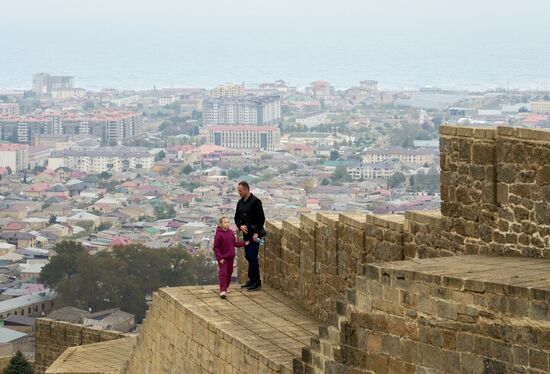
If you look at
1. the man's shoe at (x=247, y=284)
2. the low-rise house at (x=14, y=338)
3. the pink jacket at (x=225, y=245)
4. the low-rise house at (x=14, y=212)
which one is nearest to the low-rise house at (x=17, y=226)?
the low-rise house at (x=14, y=212)

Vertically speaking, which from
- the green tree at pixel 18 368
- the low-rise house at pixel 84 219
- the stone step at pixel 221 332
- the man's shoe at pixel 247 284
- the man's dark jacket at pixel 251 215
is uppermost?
the man's dark jacket at pixel 251 215

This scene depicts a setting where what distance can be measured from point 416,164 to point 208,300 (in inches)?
5013

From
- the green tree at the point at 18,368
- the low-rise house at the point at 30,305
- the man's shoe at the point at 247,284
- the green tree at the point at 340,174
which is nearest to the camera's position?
the man's shoe at the point at 247,284

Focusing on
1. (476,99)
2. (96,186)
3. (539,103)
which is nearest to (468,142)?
(96,186)

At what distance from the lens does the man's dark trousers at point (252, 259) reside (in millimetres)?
11523

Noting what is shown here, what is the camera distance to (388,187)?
126 m

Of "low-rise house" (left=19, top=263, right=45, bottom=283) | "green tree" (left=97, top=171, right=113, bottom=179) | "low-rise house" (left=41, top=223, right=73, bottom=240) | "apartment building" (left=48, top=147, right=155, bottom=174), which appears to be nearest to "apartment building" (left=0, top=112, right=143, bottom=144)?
"apartment building" (left=48, top=147, right=155, bottom=174)

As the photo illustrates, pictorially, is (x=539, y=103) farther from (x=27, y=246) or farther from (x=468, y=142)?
(x=468, y=142)

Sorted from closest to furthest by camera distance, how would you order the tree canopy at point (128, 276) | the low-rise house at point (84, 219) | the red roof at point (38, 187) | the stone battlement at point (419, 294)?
the stone battlement at point (419, 294)
the tree canopy at point (128, 276)
the low-rise house at point (84, 219)
the red roof at point (38, 187)

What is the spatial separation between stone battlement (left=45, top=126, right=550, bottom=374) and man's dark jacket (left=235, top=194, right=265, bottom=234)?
25 centimetres

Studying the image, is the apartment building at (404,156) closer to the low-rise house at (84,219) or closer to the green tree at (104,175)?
the green tree at (104,175)

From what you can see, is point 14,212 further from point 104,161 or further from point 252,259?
point 252,259

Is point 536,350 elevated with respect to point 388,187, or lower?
elevated

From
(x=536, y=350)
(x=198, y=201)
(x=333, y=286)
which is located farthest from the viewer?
(x=198, y=201)
